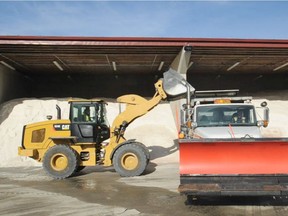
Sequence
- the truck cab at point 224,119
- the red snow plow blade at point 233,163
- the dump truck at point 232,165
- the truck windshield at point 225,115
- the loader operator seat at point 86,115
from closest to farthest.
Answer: the dump truck at point 232,165, the red snow plow blade at point 233,163, the truck cab at point 224,119, the truck windshield at point 225,115, the loader operator seat at point 86,115

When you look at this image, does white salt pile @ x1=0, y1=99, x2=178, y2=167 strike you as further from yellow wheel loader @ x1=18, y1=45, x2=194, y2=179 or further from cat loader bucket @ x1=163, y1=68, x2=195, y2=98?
cat loader bucket @ x1=163, y1=68, x2=195, y2=98

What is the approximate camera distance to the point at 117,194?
873cm

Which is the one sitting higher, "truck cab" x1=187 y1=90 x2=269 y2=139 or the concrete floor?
"truck cab" x1=187 y1=90 x2=269 y2=139

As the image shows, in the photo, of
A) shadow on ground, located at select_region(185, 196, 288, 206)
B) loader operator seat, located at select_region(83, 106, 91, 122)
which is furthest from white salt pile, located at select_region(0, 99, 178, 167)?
shadow on ground, located at select_region(185, 196, 288, 206)

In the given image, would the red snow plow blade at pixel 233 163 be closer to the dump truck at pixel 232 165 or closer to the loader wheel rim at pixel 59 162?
the dump truck at pixel 232 165

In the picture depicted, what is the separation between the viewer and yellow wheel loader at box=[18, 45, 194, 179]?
1176cm

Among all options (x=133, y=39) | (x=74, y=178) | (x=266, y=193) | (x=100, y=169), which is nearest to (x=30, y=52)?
(x=133, y=39)

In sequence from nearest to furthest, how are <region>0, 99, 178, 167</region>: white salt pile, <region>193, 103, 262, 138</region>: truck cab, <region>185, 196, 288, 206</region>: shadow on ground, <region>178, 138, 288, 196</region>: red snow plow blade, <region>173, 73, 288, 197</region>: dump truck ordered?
<region>173, 73, 288, 197</region>: dump truck < <region>178, 138, 288, 196</region>: red snow plow blade < <region>185, 196, 288, 206</region>: shadow on ground < <region>193, 103, 262, 138</region>: truck cab < <region>0, 99, 178, 167</region>: white salt pile

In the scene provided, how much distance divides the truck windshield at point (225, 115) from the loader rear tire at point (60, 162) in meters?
4.34

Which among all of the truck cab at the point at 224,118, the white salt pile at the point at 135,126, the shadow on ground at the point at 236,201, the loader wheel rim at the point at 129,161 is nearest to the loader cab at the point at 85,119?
the loader wheel rim at the point at 129,161

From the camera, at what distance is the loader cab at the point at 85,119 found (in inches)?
475

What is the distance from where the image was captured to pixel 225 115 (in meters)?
9.26

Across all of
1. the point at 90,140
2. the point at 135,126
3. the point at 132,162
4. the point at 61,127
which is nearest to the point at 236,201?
the point at 132,162

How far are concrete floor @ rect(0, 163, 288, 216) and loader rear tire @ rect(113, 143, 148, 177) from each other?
1.05 feet
